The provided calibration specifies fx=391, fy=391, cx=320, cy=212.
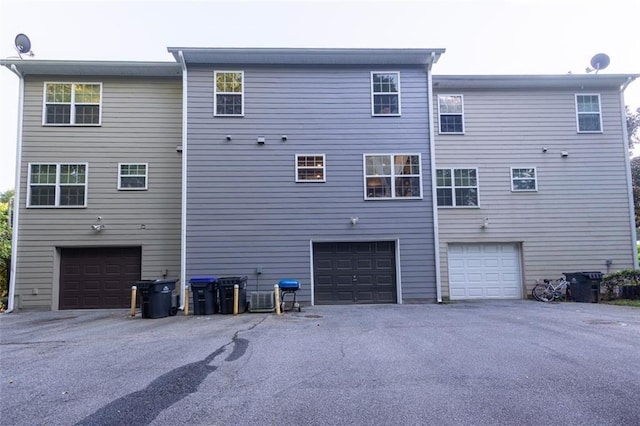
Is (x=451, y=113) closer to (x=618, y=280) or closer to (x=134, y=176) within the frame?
(x=618, y=280)

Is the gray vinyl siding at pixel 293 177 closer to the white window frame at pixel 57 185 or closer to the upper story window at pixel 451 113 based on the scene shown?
the upper story window at pixel 451 113

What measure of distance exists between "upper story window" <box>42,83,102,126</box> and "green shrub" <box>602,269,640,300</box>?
15526 millimetres

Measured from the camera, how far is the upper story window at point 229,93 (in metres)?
11.3

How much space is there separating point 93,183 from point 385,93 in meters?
8.85

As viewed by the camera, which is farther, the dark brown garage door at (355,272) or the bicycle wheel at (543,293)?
the bicycle wheel at (543,293)

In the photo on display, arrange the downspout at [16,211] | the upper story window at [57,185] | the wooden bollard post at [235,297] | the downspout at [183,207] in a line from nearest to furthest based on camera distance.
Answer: the wooden bollard post at [235,297] < the downspout at [183,207] < the downspout at [16,211] < the upper story window at [57,185]

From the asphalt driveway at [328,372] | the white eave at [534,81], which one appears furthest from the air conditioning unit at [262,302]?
the white eave at [534,81]

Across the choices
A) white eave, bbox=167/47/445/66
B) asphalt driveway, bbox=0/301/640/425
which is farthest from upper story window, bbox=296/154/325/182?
asphalt driveway, bbox=0/301/640/425

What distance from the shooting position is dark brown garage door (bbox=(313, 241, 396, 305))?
11.1 meters

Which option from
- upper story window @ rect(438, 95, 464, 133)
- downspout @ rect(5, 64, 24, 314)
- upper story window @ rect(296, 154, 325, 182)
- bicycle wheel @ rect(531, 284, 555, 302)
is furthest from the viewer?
upper story window @ rect(438, 95, 464, 133)

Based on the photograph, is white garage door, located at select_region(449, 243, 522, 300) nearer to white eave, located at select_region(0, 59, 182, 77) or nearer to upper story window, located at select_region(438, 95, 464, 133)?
upper story window, located at select_region(438, 95, 464, 133)

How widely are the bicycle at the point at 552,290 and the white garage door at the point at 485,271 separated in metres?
0.50

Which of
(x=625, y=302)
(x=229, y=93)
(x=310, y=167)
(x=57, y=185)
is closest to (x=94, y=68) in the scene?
Answer: (x=57, y=185)

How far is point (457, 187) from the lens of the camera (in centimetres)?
1212
